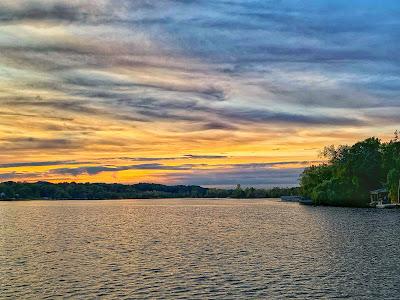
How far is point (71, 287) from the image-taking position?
40.1m

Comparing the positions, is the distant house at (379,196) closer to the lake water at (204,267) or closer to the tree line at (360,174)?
the tree line at (360,174)

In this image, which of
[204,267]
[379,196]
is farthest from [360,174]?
[204,267]

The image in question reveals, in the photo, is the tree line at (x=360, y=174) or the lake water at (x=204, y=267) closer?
the lake water at (x=204, y=267)

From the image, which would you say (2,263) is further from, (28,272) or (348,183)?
(348,183)

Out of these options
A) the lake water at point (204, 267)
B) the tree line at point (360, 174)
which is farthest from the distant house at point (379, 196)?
the lake water at point (204, 267)

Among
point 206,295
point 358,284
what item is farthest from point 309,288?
point 206,295

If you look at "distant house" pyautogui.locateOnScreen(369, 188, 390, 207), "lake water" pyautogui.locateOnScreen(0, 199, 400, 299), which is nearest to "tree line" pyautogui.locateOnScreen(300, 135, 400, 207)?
"distant house" pyautogui.locateOnScreen(369, 188, 390, 207)

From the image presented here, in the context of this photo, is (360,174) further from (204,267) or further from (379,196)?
(204,267)

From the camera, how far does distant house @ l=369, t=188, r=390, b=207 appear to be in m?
173

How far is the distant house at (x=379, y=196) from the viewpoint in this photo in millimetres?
173425

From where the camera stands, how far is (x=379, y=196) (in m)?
182

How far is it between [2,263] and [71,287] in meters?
16.7

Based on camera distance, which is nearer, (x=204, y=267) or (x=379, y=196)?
(x=204, y=267)

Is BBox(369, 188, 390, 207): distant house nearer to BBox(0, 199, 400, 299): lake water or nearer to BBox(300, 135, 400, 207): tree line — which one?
BBox(300, 135, 400, 207): tree line
